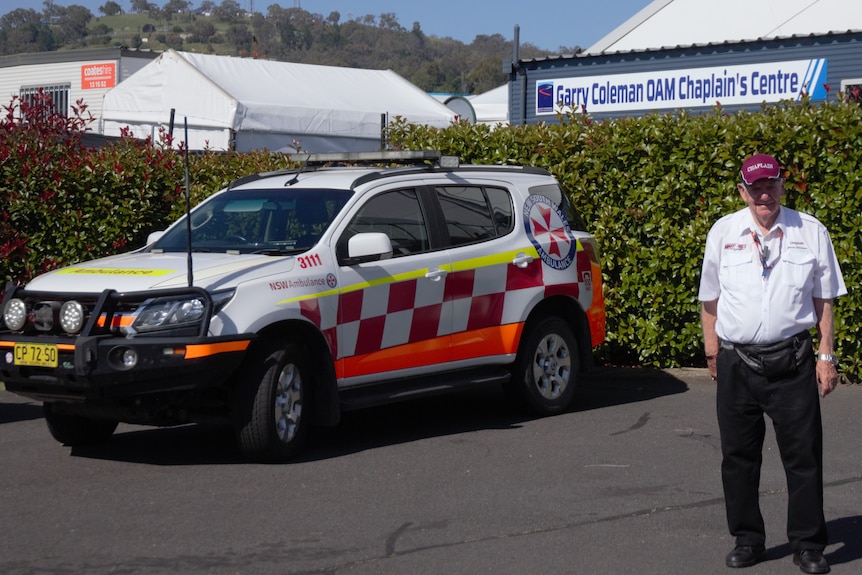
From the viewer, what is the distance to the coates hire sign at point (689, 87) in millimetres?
19344

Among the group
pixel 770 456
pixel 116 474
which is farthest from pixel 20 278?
pixel 770 456

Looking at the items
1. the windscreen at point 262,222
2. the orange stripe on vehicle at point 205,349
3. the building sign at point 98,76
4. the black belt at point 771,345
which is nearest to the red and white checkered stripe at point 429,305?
the windscreen at point 262,222

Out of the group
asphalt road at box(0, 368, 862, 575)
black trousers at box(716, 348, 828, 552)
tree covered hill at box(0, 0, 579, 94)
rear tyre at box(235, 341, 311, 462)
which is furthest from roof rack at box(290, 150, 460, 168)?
tree covered hill at box(0, 0, 579, 94)

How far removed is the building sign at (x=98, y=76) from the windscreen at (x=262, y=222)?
38870mm

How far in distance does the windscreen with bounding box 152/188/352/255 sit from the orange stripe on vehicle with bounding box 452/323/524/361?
1.33 metres

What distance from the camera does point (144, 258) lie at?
26.2ft

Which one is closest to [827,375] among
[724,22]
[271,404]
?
[271,404]

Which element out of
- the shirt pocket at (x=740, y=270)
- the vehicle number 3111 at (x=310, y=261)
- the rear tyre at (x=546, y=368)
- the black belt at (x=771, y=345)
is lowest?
the rear tyre at (x=546, y=368)

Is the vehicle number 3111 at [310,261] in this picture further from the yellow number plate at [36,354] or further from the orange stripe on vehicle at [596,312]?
the orange stripe on vehicle at [596,312]

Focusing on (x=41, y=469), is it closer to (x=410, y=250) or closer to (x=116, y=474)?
(x=116, y=474)

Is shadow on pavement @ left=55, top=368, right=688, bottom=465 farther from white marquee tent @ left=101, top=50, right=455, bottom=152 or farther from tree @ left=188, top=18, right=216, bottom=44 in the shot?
tree @ left=188, top=18, right=216, bottom=44

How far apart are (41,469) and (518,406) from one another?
139 inches

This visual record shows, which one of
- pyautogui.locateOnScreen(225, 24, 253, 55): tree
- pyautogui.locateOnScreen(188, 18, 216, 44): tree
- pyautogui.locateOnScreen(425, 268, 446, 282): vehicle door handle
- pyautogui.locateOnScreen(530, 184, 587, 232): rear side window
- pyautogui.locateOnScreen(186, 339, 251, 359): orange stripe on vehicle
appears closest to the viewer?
pyautogui.locateOnScreen(186, 339, 251, 359): orange stripe on vehicle

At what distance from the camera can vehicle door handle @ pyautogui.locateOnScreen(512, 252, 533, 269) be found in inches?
355
